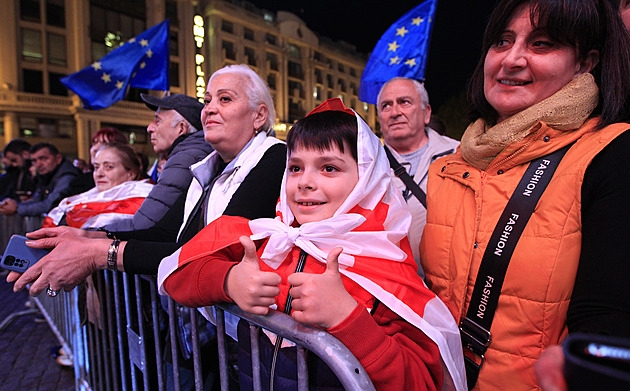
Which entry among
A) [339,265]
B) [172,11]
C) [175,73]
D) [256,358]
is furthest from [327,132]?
[172,11]

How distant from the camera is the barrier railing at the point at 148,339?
971 mm

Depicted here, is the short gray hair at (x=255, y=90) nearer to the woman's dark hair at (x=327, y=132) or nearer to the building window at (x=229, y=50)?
the woman's dark hair at (x=327, y=132)

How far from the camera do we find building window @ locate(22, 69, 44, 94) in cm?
2492

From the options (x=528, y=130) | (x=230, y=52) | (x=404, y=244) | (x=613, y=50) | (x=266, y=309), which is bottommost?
(x=266, y=309)

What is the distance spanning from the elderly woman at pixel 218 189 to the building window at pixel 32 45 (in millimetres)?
31903

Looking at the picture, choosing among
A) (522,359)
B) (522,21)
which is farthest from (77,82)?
(522,359)

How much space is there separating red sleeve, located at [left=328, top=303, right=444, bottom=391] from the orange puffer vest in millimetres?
259

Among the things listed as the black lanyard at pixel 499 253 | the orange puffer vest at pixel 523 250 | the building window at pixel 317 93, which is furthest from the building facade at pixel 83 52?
the black lanyard at pixel 499 253

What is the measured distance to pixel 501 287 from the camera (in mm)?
1176

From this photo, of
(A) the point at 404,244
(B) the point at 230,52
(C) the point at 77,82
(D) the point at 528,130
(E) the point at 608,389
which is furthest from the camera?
(B) the point at 230,52

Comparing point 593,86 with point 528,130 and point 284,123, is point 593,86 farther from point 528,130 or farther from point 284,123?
point 284,123

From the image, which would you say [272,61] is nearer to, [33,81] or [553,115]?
[33,81]

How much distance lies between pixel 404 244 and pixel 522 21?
0.94 m

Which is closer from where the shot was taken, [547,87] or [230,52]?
[547,87]
